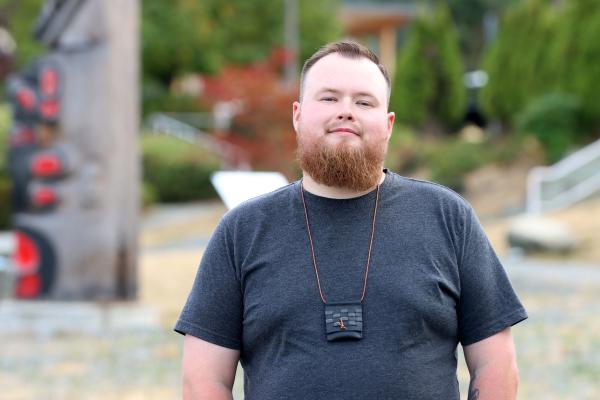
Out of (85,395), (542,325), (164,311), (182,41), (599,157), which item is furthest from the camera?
(182,41)

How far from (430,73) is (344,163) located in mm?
27505

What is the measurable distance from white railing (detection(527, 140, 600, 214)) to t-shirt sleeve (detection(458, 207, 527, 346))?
18.2m

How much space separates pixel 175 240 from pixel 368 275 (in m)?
19.7

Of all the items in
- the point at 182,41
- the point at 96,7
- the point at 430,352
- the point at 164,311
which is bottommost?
the point at 430,352

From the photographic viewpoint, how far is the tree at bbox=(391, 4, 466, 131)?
2944 cm

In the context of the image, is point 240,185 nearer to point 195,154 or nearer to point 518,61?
point 518,61

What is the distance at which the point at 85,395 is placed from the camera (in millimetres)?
7148

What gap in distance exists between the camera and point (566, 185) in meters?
20.7

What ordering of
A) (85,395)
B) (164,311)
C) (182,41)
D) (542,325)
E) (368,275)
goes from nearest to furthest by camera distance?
(368,275) → (85,395) → (542,325) → (164,311) → (182,41)

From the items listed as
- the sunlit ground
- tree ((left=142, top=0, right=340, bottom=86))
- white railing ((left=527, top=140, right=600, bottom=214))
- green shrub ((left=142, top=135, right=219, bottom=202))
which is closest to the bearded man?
the sunlit ground

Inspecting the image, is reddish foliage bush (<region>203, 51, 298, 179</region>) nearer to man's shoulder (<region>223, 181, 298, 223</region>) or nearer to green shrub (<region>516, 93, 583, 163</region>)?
green shrub (<region>516, 93, 583, 163</region>)

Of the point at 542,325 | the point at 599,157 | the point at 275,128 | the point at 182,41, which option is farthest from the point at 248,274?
the point at 182,41

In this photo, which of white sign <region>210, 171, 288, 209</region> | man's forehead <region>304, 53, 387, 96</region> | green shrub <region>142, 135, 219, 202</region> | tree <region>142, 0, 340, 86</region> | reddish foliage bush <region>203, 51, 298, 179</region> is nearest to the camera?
man's forehead <region>304, 53, 387, 96</region>

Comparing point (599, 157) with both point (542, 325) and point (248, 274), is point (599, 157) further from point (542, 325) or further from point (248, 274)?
point (248, 274)
